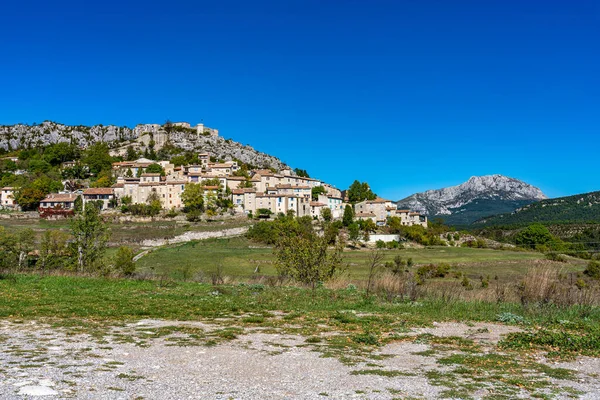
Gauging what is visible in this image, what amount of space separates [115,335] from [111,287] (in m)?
8.81

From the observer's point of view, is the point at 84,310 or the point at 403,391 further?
the point at 84,310

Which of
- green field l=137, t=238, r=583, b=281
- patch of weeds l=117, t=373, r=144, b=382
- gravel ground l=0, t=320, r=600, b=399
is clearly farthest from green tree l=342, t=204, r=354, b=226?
patch of weeds l=117, t=373, r=144, b=382

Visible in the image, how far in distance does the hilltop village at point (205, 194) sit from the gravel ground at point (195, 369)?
89.6m

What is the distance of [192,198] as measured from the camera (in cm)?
9850

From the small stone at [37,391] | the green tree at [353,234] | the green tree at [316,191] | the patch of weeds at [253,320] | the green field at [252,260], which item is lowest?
the green field at [252,260]

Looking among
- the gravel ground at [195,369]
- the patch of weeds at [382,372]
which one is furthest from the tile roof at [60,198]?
the patch of weeds at [382,372]

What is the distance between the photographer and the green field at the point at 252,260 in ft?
166

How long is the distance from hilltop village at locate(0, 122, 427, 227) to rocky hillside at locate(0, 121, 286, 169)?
113 feet

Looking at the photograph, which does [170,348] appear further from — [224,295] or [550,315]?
[550,315]

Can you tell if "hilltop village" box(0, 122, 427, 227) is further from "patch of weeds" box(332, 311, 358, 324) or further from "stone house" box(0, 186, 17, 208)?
"patch of weeds" box(332, 311, 358, 324)

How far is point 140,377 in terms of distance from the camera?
21.1ft

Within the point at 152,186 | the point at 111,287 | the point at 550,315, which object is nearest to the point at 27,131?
the point at 152,186

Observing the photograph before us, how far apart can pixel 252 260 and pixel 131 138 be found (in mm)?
138737

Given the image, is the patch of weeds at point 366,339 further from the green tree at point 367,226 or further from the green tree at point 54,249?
the green tree at point 367,226
